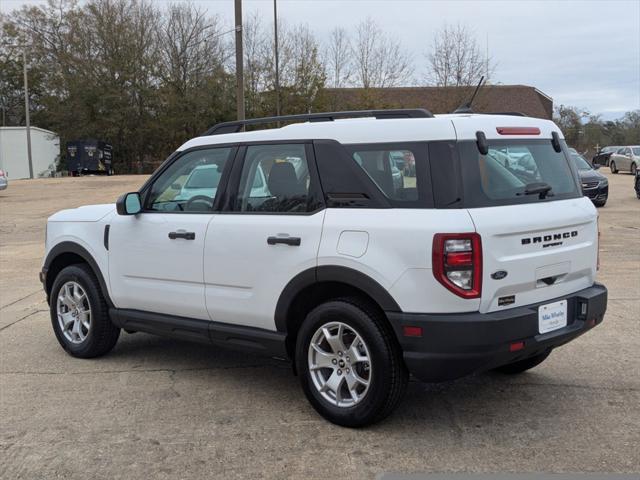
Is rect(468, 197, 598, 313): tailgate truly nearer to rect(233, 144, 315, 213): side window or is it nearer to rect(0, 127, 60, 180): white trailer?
rect(233, 144, 315, 213): side window

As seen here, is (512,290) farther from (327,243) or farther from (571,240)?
(327,243)

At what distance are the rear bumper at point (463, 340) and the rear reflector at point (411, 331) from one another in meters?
0.02

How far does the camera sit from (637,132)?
6962 cm

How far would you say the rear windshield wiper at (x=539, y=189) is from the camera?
13.1ft

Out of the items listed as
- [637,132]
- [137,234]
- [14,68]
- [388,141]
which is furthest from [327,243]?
[637,132]

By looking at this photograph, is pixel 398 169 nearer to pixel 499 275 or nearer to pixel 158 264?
pixel 499 275

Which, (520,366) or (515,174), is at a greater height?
(515,174)

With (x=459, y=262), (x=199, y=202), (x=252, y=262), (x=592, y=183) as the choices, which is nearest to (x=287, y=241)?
(x=252, y=262)

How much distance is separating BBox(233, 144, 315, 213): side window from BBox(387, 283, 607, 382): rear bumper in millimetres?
1022

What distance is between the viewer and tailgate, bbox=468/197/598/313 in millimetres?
3596

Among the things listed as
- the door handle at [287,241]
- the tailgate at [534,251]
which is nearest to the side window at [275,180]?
the door handle at [287,241]

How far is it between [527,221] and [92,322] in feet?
11.7

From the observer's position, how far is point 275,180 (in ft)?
14.5

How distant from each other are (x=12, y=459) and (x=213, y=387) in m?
1.50
